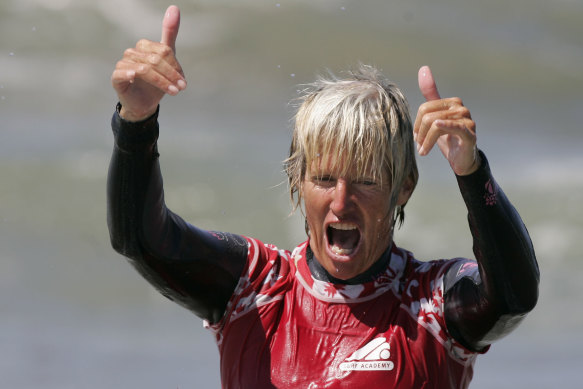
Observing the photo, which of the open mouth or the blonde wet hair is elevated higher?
the blonde wet hair

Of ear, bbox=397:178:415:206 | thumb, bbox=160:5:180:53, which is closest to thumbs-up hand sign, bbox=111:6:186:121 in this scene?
thumb, bbox=160:5:180:53

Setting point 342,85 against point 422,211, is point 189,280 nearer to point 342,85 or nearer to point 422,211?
point 342,85

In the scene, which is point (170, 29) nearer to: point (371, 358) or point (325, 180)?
point (325, 180)

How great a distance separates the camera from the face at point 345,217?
9.62 ft

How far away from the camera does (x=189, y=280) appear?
2.99m

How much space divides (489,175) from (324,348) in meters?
0.69

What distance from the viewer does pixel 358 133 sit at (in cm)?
292

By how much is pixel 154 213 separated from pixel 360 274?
64cm

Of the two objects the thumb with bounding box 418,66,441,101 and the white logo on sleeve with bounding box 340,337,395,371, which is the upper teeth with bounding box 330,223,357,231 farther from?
the thumb with bounding box 418,66,441,101

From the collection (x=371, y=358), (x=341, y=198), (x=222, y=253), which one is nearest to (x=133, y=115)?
(x=222, y=253)

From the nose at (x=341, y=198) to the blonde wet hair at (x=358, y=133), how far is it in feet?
0.12

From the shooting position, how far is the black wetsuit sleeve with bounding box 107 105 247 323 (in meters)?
2.81

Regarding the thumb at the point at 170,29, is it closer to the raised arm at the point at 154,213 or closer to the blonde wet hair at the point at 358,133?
the raised arm at the point at 154,213

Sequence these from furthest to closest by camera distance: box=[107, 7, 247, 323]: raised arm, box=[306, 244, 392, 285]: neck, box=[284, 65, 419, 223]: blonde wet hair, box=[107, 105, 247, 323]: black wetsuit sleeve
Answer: box=[306, 244, 392, 285]: neck → box=[284, 65, 419, 223]: blonde wet hair → box=[107, 105, 247, 323]: black wetsuit sleeve → box=[107, 7, 247, 323]: raised arm
